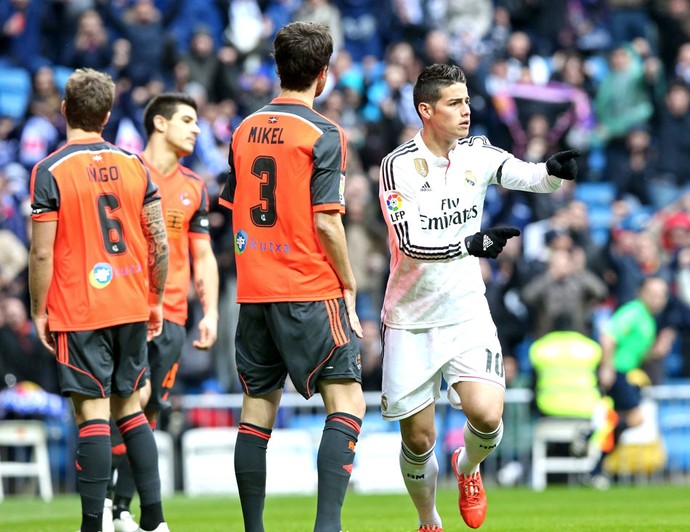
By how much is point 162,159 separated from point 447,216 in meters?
2.89

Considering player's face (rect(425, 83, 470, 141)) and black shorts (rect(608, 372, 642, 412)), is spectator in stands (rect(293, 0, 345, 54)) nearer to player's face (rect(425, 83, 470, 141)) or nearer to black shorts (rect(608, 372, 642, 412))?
black shorts (rect(608, 372, 642, 412))

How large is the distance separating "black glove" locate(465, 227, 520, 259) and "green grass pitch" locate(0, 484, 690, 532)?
9.21 feet

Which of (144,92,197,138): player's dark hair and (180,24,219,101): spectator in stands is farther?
(180,24,219,101): spectator in stands

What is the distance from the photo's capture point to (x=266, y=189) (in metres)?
7.34

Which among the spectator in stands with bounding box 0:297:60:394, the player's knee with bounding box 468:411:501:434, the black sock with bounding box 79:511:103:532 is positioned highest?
the player's knee with bounding box 468:411:501:434

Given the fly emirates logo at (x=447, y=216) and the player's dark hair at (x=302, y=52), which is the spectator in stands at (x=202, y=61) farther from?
the player's dark hair at (x=302, y=52)

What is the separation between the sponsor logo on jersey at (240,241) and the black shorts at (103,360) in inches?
42.5

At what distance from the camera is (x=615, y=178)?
2100 centimetres

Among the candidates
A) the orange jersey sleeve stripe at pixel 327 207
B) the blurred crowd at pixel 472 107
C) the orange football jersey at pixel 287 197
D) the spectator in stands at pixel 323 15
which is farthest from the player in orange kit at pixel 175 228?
the spectator in stands at pixel 323 15

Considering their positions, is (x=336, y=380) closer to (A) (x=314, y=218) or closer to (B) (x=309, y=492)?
(A) (x=314, y=218)

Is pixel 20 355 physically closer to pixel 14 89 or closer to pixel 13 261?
pixel 13 261

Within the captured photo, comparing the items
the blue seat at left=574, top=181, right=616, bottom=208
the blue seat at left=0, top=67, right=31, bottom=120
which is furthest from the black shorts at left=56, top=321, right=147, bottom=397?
the blue seat at left=574, top=181, right=616, bottom=208

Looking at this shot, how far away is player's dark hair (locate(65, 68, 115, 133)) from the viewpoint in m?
8.20

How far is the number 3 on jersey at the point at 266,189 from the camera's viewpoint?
7.32 meters
